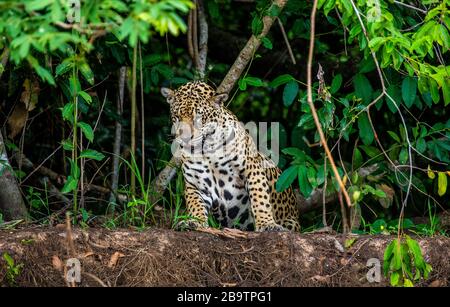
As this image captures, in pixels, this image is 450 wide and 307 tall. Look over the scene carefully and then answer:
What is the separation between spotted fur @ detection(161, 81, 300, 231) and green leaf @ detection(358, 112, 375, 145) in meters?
0.97

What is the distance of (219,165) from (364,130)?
1.47 metres

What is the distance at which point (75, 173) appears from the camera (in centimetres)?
816

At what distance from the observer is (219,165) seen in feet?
30.0

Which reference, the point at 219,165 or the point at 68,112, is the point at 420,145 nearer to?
the point at 219,165

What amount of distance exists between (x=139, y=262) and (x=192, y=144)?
178 centimetres

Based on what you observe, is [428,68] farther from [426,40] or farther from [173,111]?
[173,111]

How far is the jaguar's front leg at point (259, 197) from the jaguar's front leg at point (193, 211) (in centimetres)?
Result: 48

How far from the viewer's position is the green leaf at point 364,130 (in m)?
9.23

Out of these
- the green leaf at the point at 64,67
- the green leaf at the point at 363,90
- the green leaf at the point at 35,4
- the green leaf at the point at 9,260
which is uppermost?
the green leaf at the point at 35,4

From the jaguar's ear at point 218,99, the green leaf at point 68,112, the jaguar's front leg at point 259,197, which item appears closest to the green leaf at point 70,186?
the green leaf at point 68,112

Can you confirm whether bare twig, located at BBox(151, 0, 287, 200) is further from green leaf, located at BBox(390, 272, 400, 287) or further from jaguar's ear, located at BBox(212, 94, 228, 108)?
green leaf, located at BBox(390, 272, 400, 287)

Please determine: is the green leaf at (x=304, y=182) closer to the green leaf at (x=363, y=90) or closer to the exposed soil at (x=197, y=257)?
the exposed soil at (x=197, y=257)

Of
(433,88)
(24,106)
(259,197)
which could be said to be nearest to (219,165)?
(259,197)
